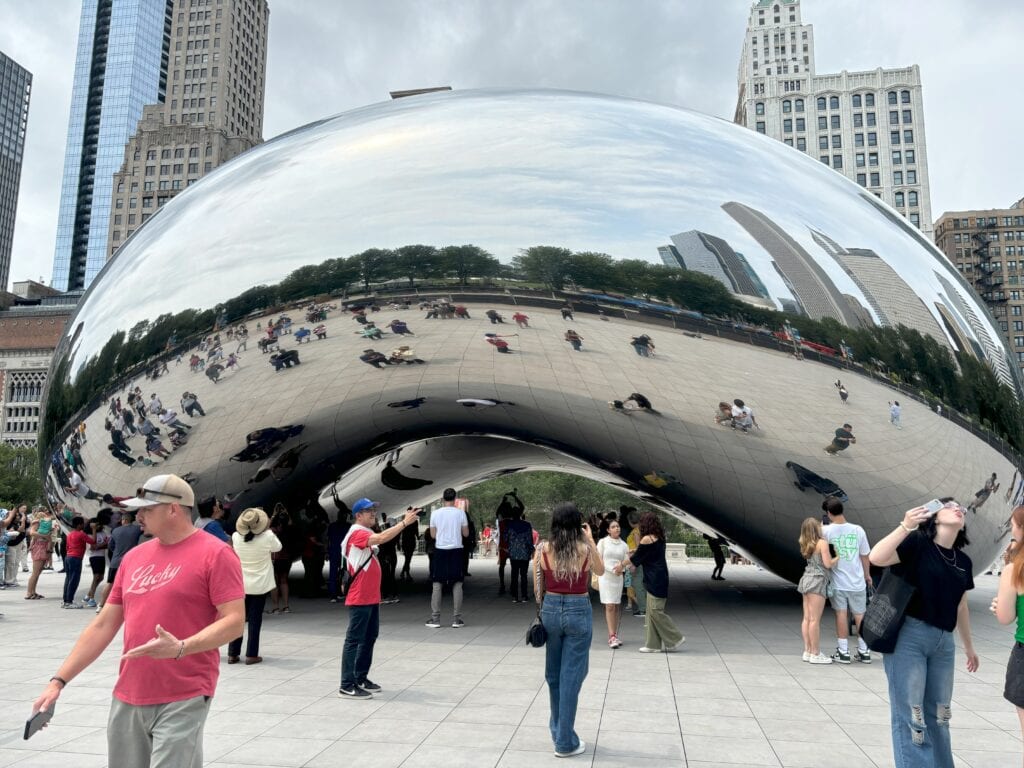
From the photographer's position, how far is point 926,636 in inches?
135

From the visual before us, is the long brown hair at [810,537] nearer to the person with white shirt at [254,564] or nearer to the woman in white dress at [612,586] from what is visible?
the woman in white dress at [612,586]

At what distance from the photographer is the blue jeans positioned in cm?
426

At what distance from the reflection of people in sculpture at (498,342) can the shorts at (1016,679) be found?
5.64 metres

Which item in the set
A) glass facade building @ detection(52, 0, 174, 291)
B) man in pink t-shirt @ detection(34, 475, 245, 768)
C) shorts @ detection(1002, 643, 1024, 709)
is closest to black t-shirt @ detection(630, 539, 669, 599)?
shorts @ detection(1002, 643, 1024, 709)

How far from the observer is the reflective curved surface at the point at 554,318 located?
8.12 meters

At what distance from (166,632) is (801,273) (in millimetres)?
7289

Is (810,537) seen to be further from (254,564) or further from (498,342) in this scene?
(254,564)

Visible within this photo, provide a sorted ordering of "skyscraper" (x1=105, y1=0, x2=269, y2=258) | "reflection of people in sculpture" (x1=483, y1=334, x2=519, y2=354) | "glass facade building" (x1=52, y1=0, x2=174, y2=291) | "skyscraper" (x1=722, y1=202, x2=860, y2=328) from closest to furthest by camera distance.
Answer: "skyscraper" (x1=722, y1=202, x2=860, y2=328) < "reflection of people in sculpture" (x1=483, y1=334, x2=519, y2=354) < "skyscraper" (x1=105, y1=0, x2=269, y2=258) < "glass facade building" (x1=52, y1=0, x2=174, y2=291)

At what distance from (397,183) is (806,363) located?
4.87 meters

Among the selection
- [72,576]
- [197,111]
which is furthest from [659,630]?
[197,111]

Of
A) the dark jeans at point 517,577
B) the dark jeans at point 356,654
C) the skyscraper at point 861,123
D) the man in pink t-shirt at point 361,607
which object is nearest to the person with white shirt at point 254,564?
the man in pink t-shirt at point 361,607

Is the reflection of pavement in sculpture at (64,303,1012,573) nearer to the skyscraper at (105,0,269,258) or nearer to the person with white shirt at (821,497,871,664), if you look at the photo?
the person with white shirt at (821,497,871,664)

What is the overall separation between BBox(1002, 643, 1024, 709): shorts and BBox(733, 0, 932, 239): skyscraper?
101 meters

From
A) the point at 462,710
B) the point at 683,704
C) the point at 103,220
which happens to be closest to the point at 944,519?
the point at 683,704
